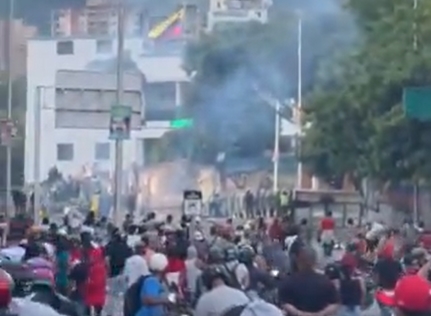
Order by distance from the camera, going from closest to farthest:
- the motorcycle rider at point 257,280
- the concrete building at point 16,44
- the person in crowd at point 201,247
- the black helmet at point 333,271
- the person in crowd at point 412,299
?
1. the person in crowd at point 412,299
2. the black helmet at point 333,271
3. the motorcycle rider at point 257,280
4. the person in crowd at point 201,247
5. the concrete building at point 16,44

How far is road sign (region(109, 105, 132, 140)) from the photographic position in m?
41.3

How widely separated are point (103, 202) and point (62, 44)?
13.5 m

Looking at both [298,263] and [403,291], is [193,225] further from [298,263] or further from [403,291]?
[403,291]

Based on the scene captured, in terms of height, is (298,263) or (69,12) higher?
(69,12)

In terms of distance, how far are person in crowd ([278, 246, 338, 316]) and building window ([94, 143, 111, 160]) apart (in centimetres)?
7081

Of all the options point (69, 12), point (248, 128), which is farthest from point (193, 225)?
point (69, 12)

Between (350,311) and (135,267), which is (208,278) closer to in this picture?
(350,311)

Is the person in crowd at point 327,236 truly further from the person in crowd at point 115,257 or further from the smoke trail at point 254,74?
the smoke trail at point 254,74

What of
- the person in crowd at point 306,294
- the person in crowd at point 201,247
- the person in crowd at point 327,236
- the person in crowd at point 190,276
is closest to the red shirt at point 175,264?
the person in crowd at point 190,276

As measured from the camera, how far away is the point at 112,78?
156 ft

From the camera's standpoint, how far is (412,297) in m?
10.5

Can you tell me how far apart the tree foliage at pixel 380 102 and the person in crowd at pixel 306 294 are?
32490 millimetres

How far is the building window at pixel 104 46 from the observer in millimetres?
87838

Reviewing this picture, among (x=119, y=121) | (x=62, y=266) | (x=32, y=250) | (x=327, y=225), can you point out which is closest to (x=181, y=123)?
(x=327, y=225)
